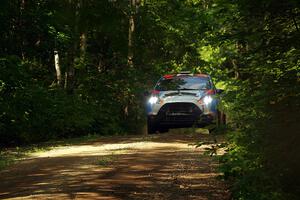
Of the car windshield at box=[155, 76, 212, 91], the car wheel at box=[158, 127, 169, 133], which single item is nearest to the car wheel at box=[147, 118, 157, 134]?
the car wheel at box=[158, 127, 169, 133]

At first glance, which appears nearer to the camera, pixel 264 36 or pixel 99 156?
pixel 264 36

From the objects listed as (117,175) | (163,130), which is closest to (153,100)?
(163,130)

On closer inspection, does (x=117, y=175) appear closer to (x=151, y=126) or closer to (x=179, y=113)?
(x=179, y=113)

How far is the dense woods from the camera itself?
5961 mm

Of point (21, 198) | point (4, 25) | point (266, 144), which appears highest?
point (4, 25)

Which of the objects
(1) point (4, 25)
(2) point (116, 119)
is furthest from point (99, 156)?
(2) point (116, 119)

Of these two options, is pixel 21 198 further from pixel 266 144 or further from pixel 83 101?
pixel 83 101

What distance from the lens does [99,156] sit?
1150cm

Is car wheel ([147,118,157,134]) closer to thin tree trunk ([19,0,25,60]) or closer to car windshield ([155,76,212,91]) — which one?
car windshield ([155,76,212,91])

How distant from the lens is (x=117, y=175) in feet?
29.0

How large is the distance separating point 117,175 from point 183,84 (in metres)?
8.08

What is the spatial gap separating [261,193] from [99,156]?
6080 mm

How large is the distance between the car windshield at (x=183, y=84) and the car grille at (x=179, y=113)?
58cm

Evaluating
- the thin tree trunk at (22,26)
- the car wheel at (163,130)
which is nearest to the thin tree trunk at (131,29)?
the thin tree trunk at (22,26)
